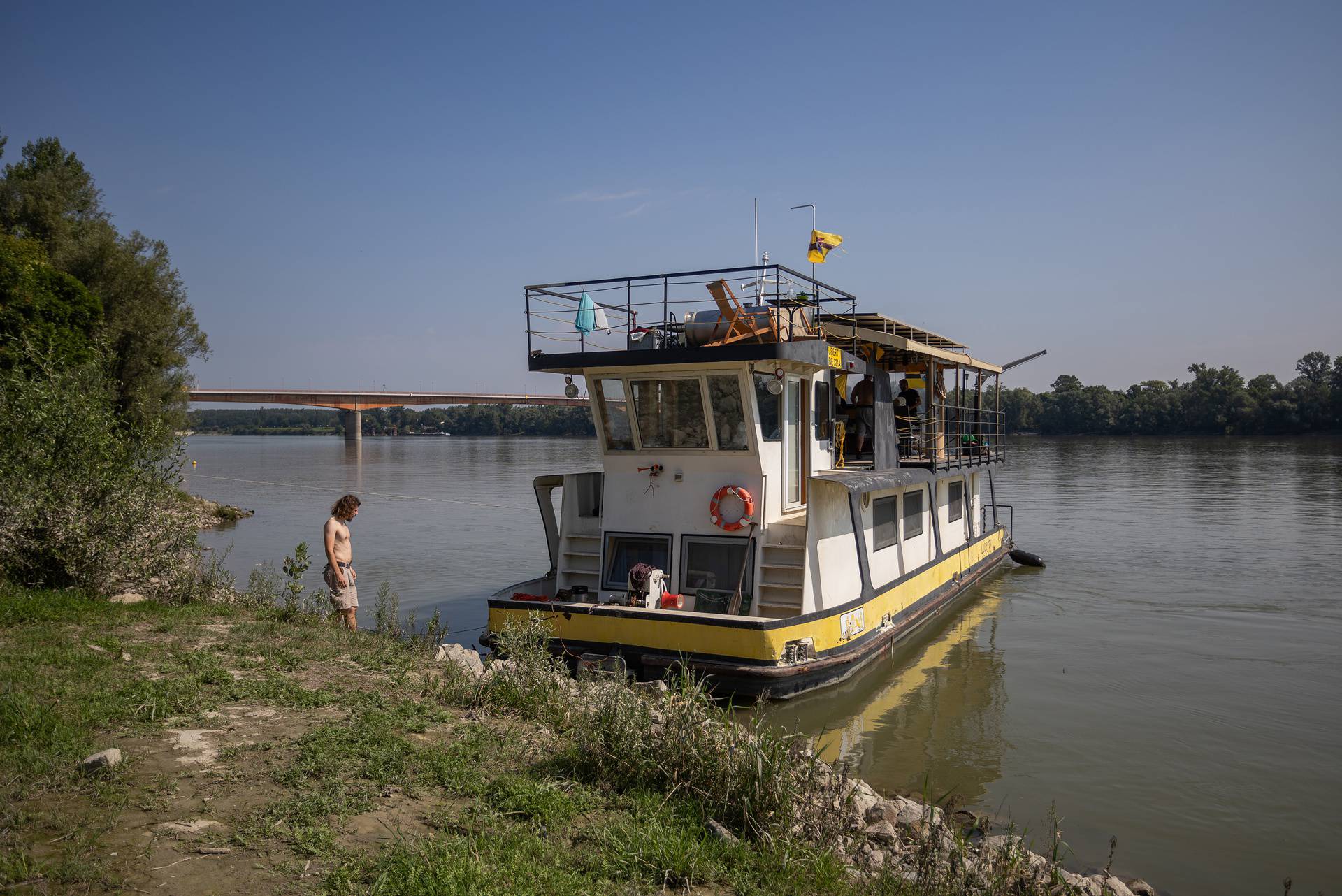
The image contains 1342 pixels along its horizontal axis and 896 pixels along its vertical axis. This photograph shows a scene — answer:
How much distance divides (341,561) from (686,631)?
4.01 m

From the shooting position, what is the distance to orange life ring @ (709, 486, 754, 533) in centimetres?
1084

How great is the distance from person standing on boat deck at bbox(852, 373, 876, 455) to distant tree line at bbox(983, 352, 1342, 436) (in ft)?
180

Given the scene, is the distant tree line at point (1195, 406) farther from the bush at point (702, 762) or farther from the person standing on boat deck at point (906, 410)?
the bush at point (702, 762)

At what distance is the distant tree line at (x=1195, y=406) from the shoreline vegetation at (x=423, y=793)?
63.9m

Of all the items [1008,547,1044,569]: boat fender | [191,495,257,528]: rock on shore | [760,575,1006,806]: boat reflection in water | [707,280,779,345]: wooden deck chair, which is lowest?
[760,575,1006,806]: boat reflection in water

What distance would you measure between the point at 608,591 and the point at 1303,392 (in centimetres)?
8129

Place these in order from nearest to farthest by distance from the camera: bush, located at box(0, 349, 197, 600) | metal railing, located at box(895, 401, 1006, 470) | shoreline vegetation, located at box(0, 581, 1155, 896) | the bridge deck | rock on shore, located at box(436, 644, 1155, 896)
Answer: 1. shoreline vegetation, located at box(0, 581, 1155, 896)
2. rock on shore, located at box(436, 644, 1155, 896)
3. bush, located at box(0, 349, 197, 600)
4. metal railing, located at box(895, 401, 1006, 470)
5. the bridge deck

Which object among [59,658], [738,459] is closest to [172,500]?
[59,658]

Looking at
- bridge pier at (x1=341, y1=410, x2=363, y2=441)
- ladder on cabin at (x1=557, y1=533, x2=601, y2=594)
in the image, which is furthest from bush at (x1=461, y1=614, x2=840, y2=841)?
bridge pier at (x1=341, y1=410, x2=363, y2=441)

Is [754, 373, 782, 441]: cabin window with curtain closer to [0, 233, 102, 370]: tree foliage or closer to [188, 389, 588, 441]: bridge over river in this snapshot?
[0, 233, 102, 370]: tree foliage

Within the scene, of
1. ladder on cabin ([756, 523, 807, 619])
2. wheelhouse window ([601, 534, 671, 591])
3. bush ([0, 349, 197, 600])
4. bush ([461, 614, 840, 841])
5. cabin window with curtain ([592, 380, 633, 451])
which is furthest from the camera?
cabin window with curtain ([592, 380, 633, 451])

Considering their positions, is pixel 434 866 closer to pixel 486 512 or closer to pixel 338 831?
pixel 338 831

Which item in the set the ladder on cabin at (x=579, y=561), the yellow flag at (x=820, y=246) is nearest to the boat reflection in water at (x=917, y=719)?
the ladder on cabin at (x=579, y=561)

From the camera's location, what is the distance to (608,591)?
1156 centimetres
